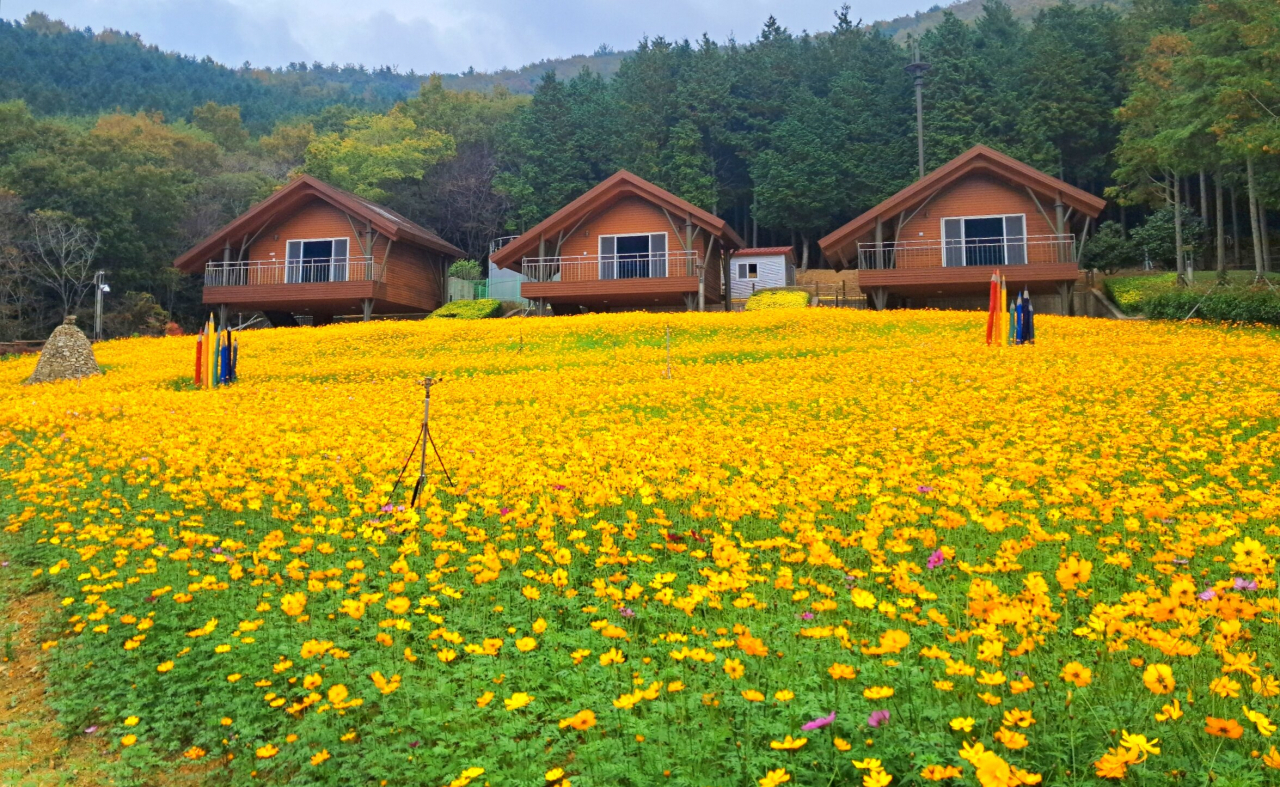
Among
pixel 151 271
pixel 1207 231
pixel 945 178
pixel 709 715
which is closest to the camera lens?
pixel 709 715

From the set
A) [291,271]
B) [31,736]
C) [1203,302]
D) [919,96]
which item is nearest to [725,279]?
[919,96]

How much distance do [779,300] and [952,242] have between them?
254 inches

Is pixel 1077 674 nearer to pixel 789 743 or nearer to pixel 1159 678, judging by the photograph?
pixel 1159 678

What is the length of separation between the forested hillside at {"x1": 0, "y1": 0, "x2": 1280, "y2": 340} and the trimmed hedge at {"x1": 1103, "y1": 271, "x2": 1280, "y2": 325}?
4.59 metres

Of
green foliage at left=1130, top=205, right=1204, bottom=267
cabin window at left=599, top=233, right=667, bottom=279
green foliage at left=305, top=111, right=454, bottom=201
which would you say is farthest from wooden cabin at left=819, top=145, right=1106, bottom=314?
green foliage at left=305, top=111, right=454, bottom=201

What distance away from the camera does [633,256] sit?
33625mm

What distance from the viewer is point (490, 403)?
14562 millimetres

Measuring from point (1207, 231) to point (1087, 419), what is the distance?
31.7 metres

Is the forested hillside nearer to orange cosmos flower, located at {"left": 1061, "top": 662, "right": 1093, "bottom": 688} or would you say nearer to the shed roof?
the shed roof

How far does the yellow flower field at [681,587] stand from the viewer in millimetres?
3818

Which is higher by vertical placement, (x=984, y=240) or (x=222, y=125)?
(x=222, y=125)

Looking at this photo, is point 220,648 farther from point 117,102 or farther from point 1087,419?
point 117,102

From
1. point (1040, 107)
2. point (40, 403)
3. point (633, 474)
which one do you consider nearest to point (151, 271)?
point (40, 403)

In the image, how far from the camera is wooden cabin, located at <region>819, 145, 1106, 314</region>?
30.6 meters
